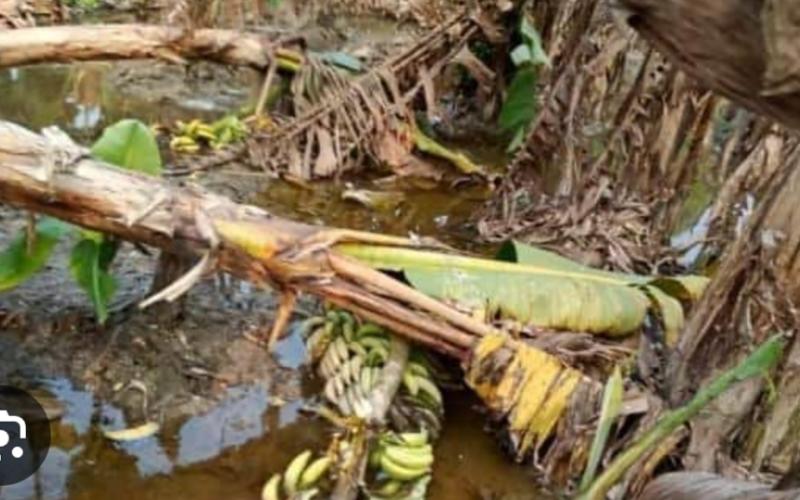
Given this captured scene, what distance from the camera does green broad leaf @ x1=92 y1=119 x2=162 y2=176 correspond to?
375 centimetres

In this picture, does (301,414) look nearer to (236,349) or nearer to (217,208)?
(236,349)

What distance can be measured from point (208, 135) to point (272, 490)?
380 cm

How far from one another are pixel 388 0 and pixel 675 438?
9.00 metres

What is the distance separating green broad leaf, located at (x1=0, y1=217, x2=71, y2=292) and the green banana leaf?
101 centimetres

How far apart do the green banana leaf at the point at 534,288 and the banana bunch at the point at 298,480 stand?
0.69 m

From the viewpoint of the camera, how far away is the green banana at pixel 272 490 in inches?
128

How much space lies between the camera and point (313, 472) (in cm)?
332

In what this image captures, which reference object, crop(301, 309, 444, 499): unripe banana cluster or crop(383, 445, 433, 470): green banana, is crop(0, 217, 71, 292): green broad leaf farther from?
crop(383, 445, 433, 470): green banana

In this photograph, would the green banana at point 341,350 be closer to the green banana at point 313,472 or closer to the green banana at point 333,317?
the green banana at point 333,317

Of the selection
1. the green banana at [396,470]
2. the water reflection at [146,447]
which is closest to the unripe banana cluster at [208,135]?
the water reflection at [146,447]

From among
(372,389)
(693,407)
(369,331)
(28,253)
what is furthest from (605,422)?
(28,253)

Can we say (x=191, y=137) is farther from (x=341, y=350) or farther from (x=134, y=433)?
(x=134, y=433)

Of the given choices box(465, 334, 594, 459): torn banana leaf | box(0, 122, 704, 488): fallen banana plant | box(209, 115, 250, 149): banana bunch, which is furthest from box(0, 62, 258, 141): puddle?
box(465, 334, 594, 459): torn banana leaf

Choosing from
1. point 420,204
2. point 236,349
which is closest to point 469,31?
point 420,204
